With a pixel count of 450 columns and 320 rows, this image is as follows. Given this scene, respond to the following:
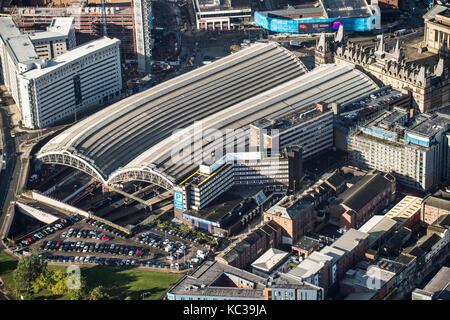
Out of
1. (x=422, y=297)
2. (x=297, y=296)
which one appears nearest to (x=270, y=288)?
(x=297, y=296)
